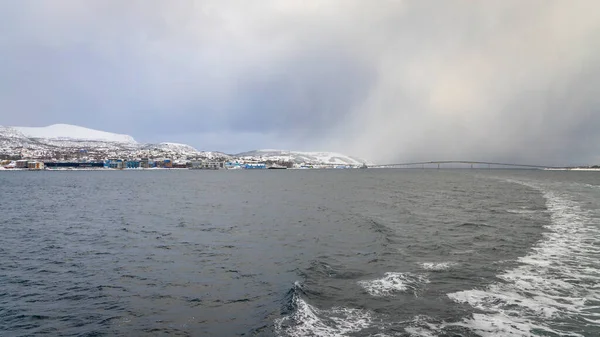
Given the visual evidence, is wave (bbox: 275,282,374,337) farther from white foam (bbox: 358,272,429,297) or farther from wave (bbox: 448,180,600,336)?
wave (bbox: 448,180,600,336)

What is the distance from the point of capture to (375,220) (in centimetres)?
4316

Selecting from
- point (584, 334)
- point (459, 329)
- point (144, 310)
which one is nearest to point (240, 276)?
point (144, 310)

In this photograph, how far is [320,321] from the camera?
1473 cm

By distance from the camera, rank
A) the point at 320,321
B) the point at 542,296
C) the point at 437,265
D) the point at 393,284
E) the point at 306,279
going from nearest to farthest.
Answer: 1. the point at 320,321
2. the point at 542,296
3. the point at 393,284
4. the point at 306,279
5. the point at 437,265

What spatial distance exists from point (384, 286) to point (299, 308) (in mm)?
5107

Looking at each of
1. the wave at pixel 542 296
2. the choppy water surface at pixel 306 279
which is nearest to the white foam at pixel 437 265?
the choppy water surface at pixel 306 279

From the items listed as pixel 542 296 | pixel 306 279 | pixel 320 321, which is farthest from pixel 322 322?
pixel 542 296

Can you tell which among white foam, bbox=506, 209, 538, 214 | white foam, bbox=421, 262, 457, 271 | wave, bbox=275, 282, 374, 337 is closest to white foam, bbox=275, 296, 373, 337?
wave, bbox=275, 282, 374, 337

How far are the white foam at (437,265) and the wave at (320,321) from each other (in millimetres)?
8180

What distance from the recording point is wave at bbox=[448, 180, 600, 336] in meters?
14.0

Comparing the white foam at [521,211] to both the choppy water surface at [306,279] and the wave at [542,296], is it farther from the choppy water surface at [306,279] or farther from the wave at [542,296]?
the wave at [542,296]

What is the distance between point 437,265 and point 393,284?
510cm

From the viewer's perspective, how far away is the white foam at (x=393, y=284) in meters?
18.0

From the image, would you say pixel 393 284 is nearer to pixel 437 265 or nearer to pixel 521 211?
pixel 437 265
